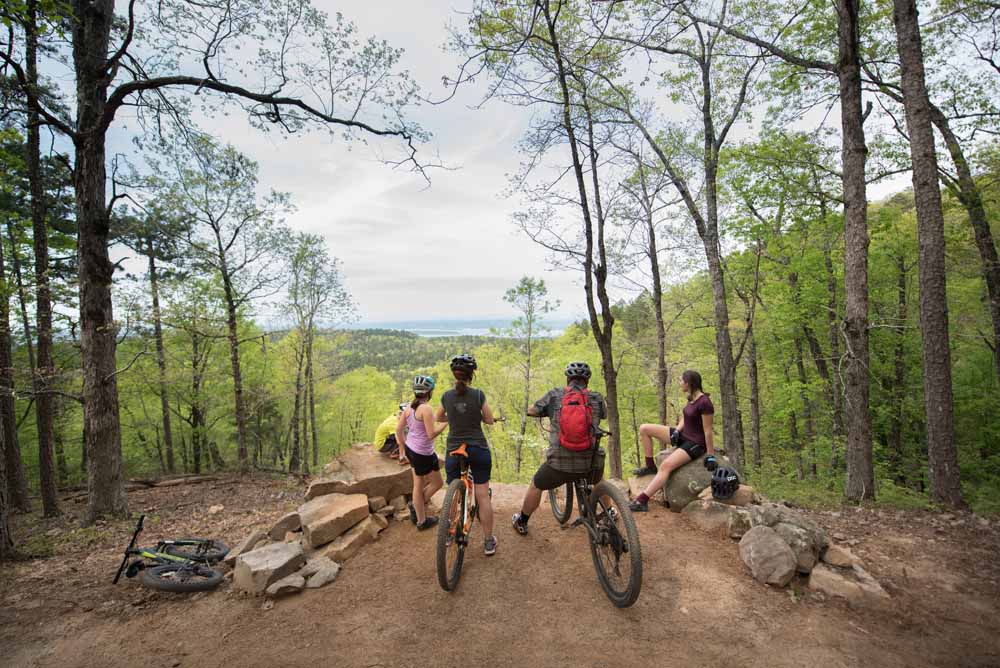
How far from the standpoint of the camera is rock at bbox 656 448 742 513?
5.32 metres

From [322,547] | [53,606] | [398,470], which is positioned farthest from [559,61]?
[53,606]

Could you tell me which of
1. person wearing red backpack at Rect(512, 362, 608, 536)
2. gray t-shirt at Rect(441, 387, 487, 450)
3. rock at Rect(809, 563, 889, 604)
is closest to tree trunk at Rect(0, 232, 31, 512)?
gray t-shirt at Rect(441, 387, 487, 450)

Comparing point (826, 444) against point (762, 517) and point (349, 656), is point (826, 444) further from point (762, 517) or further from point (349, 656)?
point (349, 656)

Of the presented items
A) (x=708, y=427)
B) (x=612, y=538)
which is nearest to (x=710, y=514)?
(x=708, y=427)

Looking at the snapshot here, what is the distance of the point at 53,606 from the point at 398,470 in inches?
143

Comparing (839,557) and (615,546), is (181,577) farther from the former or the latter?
(839,557)

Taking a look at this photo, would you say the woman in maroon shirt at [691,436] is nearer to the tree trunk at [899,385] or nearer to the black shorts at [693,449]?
the black shorts at [693,449]

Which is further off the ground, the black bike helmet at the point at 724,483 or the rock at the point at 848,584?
the black bike helmet at the point at 724,483

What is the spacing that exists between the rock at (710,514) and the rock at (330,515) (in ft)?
13.9

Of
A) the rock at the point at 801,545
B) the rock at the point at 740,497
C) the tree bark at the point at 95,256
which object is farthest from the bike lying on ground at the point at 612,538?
the tree bark at the point at 95,256

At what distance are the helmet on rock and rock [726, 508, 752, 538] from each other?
3.83 metres

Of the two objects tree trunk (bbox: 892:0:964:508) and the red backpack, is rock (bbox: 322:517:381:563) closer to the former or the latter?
the red backpack

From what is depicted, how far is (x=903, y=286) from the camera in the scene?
14.7 m

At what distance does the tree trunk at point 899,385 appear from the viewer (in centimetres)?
1416
